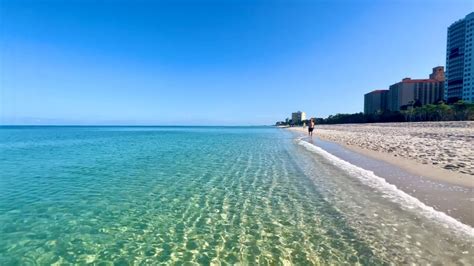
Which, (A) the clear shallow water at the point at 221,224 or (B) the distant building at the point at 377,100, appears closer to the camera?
(A) the clear shallow water at the point at 221,224

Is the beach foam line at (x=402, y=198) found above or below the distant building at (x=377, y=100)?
below

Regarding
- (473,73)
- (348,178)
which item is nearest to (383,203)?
(348,178)

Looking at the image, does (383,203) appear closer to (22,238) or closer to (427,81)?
(22,238)

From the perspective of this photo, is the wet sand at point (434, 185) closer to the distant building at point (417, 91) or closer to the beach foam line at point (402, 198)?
the beach foam line at point (402, 198)

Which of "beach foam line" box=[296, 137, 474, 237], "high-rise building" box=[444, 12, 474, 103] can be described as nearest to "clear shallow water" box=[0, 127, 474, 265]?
"beach foam line" box=[296, 137, 474, 237]

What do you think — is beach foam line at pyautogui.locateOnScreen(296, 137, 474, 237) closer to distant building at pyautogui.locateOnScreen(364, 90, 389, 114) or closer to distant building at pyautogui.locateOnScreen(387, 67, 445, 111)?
distant building at pyautogui.locateOnScreen(387, 67, 445, 111)

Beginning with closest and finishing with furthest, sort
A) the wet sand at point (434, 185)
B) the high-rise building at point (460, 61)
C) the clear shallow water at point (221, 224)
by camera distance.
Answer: the clear shallow water at point (221, 224) → the wet sand at point (434, 185) → the high-rise building at point (460, 61)

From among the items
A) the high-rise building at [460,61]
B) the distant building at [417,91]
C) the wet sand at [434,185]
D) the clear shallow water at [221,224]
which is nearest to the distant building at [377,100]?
the distant building at [417,91]

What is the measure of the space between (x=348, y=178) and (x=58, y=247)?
10724 millimetres

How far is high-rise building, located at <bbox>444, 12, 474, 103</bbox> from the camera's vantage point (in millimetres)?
116688

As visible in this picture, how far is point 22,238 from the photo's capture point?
552 cm

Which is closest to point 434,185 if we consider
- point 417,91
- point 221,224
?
point 221,224

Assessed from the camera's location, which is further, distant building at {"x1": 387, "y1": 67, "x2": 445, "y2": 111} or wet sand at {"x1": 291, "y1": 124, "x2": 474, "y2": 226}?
distant building at {"x1": 387, "y1": 67, "x2": 445, "y2": 111}

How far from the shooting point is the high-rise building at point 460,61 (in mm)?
116688
